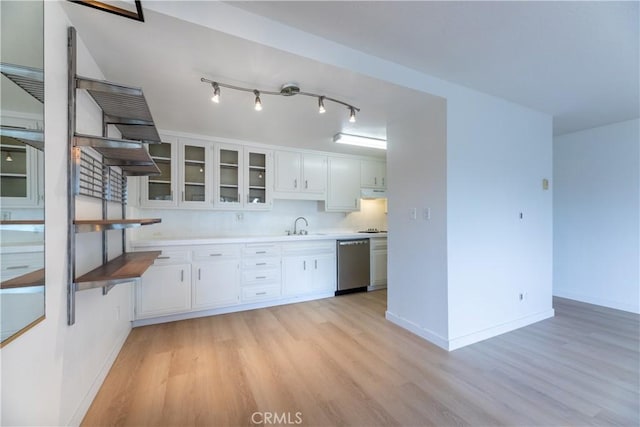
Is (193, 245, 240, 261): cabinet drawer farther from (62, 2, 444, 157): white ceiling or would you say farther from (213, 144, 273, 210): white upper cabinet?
(62, 2, 444, 157): white ceiling

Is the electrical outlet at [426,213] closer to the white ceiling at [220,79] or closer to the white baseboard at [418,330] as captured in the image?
the white ceiling at [220,79]

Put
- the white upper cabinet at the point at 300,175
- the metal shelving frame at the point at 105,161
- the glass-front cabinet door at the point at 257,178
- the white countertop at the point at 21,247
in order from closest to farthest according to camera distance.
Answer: the white countertop at the point at 21,247, the metal shelving frame at the point at 105,161, the glass-front cabinet door at the point at 257,178, the white upper cabinet at the point at 300,175

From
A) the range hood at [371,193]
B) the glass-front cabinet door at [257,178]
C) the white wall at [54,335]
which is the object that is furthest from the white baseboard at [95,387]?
the range hood at [371,193]

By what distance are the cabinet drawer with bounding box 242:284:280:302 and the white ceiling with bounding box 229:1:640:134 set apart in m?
2.78

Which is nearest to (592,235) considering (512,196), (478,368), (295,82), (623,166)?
(623,166)

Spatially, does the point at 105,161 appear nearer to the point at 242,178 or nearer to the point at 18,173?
the point at 18,173

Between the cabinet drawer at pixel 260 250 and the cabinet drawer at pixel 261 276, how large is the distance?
0.21m

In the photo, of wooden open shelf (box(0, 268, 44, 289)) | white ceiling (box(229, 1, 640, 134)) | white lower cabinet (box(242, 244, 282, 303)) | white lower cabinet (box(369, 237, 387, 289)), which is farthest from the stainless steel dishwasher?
wooden open shelf (box(0, 268, 44, 289))

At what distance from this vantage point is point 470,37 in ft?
5.64

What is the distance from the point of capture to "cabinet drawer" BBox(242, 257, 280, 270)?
3.37m

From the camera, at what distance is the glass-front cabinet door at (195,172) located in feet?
11.1

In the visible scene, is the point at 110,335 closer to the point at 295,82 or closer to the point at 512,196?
the point at 295,82

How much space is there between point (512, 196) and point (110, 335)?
150 inches

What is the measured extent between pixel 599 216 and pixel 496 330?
2.33 meters
